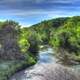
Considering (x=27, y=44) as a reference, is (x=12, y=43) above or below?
above

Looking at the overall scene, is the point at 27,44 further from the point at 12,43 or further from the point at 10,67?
the point at 10,67

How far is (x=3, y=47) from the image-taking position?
135ft

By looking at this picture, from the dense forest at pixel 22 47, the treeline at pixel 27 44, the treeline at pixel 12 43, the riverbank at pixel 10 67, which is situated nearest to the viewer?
the riverbank at pixel 10 67

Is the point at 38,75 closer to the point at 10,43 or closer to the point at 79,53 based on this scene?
the point at 10,43

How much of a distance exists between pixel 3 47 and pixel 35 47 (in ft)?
38.2

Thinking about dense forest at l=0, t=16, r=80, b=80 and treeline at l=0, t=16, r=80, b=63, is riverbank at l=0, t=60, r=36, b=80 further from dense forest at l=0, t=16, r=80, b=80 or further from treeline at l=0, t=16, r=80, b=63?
treeline at l=0, t=16, r=80, b=63

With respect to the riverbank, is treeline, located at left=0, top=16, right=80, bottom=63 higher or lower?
higher

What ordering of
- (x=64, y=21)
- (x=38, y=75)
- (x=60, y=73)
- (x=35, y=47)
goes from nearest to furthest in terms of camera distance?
1. (x=60, y=73)
2. (x=38, y=75)
3. (x=35, y=47)
4. (x=64, y=21)

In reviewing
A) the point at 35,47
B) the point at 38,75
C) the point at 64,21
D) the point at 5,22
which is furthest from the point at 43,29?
the point at 38,75

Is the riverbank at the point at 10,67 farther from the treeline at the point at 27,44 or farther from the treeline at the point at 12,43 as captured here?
the treeline at the point at 27,44

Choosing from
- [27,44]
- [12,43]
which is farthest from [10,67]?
[27,44]

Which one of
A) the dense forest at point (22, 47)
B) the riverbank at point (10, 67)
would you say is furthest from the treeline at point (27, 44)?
the riverbank at point (10, 67)

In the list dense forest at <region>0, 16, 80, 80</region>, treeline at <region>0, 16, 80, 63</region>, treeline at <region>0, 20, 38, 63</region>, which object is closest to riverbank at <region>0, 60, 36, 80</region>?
dense forest at <region>0, 16, 80, 80</region>

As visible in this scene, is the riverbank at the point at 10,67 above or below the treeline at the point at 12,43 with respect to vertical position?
below
